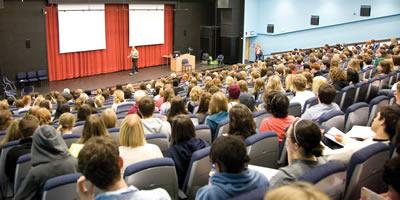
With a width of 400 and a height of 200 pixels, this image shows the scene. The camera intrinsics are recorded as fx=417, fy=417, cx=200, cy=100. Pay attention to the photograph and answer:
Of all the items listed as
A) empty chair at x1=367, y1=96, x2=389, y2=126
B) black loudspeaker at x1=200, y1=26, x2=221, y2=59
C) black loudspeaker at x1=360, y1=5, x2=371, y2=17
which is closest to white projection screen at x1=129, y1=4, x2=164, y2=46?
black loudspeaker at x1=200, y1=26, x2=221, y2=59

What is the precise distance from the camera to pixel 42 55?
15.4 m

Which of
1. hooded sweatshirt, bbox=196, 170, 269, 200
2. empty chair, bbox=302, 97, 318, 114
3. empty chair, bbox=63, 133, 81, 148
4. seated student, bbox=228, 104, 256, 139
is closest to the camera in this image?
hooded sweatshirt, bbox=196, 170, 269, 200

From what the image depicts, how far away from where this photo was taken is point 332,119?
4781mm

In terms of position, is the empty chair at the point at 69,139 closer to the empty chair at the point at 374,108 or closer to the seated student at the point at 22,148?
the seated student at the point at 22,148

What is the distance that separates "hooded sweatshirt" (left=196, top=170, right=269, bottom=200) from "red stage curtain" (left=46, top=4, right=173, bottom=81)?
14.5 meters

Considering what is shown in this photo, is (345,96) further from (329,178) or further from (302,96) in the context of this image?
(329,178)

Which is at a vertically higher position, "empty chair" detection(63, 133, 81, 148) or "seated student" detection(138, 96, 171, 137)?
"seated student" detection(138, 96, 171, 137)

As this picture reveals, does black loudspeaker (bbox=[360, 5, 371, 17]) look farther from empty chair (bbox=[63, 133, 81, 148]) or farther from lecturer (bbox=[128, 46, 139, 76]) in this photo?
empty chair (bbox=[63, 133, 81, 148])

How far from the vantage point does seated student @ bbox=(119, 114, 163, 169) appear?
375 cm

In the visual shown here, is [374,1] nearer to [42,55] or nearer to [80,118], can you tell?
[42,55]

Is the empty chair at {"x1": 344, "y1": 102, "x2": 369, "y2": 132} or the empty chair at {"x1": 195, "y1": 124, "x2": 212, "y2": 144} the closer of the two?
the empty chair at {"x1": 195, "y1": 124, "x2": 212, "y2": 144}

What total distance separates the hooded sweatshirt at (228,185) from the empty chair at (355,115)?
2.69 meters

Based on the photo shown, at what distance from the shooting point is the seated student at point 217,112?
5.26 m

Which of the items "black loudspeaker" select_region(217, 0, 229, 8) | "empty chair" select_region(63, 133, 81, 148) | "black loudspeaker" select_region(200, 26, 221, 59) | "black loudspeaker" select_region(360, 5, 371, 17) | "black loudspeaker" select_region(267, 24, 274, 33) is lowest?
"empty chair" select_region(63, 133, 81, 148)
